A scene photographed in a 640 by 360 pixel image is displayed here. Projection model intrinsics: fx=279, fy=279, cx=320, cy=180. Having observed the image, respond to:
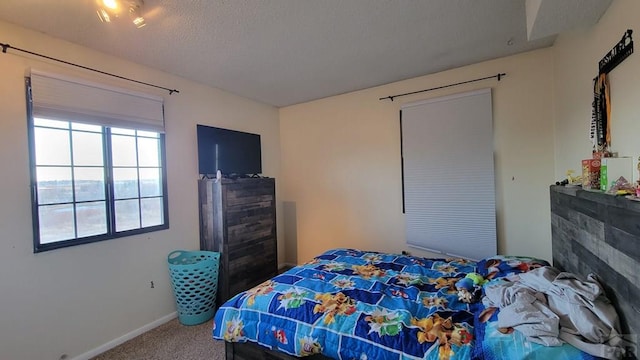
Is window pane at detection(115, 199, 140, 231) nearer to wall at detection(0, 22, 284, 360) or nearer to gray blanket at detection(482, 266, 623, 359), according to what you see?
wall at detection(0, 22, 284, 360)

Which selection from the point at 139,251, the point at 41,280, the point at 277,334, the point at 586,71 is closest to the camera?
the point at 277,334

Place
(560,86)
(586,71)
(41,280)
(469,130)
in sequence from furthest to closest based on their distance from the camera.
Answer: (469,130) → (560,86) → (41,280) → (586,71)

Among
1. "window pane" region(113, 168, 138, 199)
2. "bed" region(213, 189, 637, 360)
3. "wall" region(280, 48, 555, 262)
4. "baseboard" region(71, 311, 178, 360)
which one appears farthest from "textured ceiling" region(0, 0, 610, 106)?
"baseboard" region(71, 311, 178, 360)

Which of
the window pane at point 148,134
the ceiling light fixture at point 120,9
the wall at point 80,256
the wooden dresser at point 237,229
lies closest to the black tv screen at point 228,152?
the wall at point 80,256

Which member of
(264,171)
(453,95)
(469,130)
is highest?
(453,95)

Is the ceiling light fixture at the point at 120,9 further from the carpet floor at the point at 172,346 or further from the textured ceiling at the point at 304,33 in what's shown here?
the carpet floor at the point at 172,346

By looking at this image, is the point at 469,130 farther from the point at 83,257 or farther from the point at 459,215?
the point at 83,257

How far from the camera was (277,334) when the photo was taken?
1609 mm

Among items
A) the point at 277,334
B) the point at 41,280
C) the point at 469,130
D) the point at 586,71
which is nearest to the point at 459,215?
the point at 469,130

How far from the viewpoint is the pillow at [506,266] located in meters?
1.78

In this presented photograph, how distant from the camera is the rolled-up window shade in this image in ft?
6.70

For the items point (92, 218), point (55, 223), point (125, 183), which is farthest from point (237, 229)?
point (55, 223)

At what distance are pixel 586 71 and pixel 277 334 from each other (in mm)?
2545

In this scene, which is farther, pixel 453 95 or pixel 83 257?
pixel 453 95
